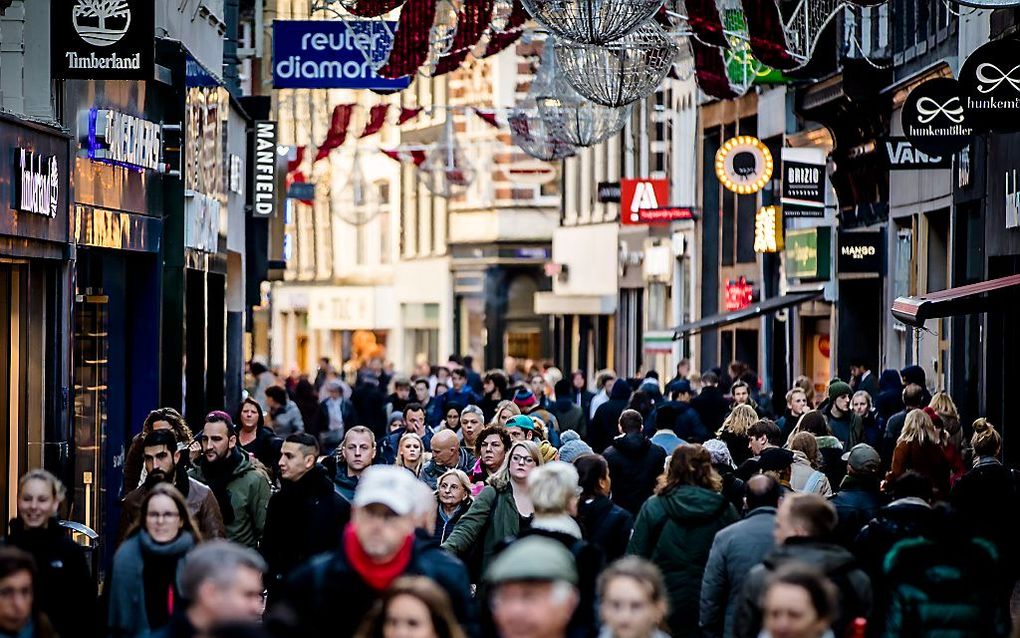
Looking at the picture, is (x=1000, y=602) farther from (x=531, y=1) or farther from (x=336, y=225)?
(x=336, y=225)

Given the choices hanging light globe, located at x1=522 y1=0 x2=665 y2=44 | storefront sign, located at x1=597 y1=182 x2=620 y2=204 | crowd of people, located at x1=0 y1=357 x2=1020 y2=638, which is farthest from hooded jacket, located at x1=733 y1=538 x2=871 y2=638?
storefront sign, located at x1=597 y1=182 x2=620 y2=204

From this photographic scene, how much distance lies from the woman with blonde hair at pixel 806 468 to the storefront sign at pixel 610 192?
31.2 meters

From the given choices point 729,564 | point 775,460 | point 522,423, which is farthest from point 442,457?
point 729,564

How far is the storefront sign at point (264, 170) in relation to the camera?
1303 inches

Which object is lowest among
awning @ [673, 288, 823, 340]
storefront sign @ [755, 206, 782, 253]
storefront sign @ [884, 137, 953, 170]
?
awning @ [673, 288, 823, 340]

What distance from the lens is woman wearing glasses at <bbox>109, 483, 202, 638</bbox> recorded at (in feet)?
31.6

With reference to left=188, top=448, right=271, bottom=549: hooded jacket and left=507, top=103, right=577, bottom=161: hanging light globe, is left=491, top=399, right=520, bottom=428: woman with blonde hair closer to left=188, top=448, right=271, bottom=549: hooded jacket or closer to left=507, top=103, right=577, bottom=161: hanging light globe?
left=188, top=448, right=271, bottom=549: hooded jacket

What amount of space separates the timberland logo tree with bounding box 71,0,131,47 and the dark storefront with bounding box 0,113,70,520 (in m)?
0.81

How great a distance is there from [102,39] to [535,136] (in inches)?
399

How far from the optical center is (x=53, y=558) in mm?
10148

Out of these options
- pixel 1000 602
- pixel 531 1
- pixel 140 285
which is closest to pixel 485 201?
pixel 140 285

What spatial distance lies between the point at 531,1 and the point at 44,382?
4.87 meters

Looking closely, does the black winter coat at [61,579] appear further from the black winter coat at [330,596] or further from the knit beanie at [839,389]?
the knit beanie at [839,389]

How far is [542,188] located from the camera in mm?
60781
